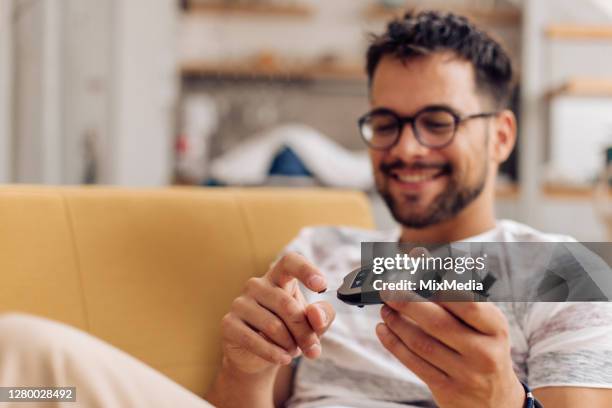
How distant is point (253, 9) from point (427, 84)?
2.62 metres

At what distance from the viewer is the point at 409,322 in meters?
0.58

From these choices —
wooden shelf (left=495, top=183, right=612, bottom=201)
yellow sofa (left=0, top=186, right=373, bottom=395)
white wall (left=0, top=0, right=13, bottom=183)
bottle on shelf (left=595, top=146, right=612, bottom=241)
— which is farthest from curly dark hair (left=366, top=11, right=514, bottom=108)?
wooden shelf (left=495, top=183, right=612, bottom=201)

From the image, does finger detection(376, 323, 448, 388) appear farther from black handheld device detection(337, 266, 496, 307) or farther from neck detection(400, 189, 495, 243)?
neck detection(400, 189, 495, 243)

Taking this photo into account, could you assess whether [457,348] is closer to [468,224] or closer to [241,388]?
[241,388]

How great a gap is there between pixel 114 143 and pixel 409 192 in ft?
5.20

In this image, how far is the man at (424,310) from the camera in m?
0.58

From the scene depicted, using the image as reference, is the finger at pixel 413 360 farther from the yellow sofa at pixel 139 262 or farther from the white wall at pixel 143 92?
the white wall at pixel 143 92

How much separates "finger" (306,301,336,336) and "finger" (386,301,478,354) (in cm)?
10

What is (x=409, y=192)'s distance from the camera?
1.04 m

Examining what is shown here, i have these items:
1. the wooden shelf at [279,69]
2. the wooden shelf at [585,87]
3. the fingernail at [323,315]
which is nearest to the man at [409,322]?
the fingernail at [323,315]

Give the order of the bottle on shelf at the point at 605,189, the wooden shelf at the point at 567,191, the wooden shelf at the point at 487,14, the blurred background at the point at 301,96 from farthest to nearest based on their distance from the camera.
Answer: the wooden shelf at the point at 487,14, the wooden shelf at the point at 567,191, the bottle on shelf at the point at 605,189, the blurred background at the point at 301,96

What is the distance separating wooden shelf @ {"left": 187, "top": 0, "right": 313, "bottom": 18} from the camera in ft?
11.3

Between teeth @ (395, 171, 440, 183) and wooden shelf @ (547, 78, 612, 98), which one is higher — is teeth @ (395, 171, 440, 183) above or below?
below

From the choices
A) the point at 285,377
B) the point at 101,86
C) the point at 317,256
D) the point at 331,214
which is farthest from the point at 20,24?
the point at 285,377
